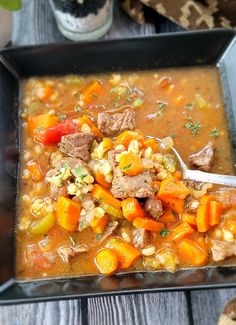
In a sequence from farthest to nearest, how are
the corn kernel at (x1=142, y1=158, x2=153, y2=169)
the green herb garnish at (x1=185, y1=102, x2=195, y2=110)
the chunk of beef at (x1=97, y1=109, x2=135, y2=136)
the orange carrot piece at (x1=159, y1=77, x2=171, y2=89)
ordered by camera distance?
the orange carrot piece at (x1=159, y1=77, x2=171, y2=89)
the green herb garnish at (x1=185, y1=102, x2=195, y2=110)
the chunk of beef at (x1=97, y1=109, x2=135, y2=136)
the corn kernel at (x1=142, y1=158, x2=153, y2=169)

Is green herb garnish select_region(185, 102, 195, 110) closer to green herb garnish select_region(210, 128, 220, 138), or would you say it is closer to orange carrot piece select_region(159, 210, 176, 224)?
green herb garnish select_region(210, 128, 220, 138)


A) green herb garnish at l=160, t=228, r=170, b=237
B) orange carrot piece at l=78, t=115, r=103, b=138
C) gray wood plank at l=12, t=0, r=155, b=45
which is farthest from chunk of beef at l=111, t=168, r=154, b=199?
gray wood plank at l=12, t=0, r=155, b=45

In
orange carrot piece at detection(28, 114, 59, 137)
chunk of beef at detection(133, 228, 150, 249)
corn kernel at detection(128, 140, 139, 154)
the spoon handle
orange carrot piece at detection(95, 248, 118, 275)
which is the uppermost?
orange carrot piece at detection(28, 114, 59, 137)

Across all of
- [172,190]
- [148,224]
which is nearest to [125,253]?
[148,224]

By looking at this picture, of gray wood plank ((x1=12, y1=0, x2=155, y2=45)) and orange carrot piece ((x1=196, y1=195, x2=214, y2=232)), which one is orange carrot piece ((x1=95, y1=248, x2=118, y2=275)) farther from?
gray wood plank ((x1=12, y1=0, x2=155, y2=45))

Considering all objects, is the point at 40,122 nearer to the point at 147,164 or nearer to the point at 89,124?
the point at 89,124

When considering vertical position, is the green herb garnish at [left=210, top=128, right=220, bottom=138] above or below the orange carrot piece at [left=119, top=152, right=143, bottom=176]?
above

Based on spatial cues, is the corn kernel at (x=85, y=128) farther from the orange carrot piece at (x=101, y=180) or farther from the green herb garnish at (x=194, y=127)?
the green herb garnish at (x=194, y=127)

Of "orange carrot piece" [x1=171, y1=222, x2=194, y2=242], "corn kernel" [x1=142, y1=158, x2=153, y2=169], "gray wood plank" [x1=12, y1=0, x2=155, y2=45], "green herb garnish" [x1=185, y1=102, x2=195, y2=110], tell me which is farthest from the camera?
"gray wood plank" [x1=12, y1=0, x2=155, y2=45]

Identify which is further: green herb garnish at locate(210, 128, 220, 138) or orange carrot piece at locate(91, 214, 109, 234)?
green herb garnish at locate(210, 128, 220, 138)
